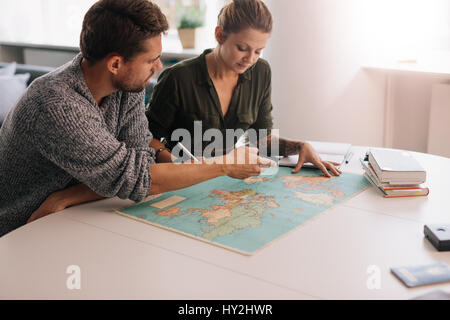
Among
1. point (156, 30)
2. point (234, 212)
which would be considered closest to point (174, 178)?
point (234, 212)

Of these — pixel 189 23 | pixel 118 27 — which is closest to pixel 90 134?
pixel 118 27

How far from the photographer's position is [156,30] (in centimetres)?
145

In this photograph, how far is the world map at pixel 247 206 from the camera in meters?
1.26

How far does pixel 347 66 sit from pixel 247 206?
68.3 inches

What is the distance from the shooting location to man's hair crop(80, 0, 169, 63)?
4.58 ft

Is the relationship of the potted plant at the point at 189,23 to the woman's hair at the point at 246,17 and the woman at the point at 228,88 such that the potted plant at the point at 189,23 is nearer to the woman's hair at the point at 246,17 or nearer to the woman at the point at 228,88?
the woman at the point at 228,88

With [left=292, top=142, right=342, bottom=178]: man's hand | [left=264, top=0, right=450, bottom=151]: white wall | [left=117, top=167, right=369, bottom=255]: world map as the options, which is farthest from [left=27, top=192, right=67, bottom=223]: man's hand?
[left=264, top=0, right=450, bottom=151]: white wall

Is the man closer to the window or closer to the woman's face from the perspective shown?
the woman's face

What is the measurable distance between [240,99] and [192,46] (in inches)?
68.2

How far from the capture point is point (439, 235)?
119 centimetres

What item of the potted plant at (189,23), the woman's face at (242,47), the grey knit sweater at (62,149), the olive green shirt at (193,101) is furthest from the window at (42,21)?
the grey knit sweater at (62,149)

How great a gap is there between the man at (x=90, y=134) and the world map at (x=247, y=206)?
0.05 meters
